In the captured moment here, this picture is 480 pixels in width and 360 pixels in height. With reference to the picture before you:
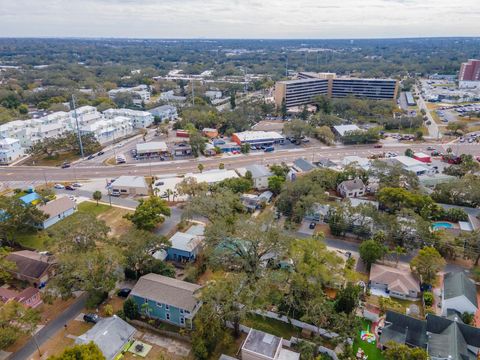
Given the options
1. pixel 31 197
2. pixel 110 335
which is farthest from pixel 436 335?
pixel 31 197

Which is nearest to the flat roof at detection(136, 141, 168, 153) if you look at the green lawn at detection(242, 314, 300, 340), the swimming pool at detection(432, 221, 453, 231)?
the green lawn at detection(242, 314, 300, 340)

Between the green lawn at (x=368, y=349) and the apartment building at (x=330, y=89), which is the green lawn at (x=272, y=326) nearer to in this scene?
the green lawn at (x=368, y=349)

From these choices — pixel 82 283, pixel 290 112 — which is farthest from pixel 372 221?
pixel 290 112

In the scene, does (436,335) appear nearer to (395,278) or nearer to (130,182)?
(395,278)

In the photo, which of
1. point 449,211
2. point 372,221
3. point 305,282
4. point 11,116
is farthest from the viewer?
point 11,116

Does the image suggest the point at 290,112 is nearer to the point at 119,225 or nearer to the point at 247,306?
the point at 119,225
